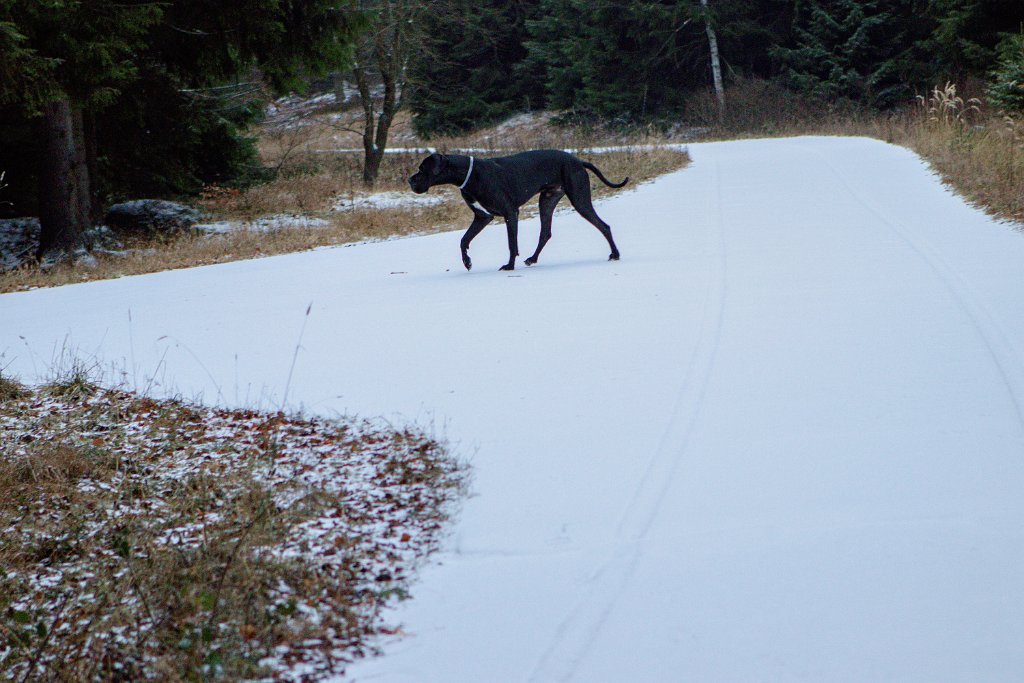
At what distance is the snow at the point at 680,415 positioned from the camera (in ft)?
10.8

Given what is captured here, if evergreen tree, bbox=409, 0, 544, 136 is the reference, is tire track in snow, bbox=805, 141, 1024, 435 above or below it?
below

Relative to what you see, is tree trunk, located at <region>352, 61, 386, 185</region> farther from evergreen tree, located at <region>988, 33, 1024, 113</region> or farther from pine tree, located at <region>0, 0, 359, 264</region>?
evergreen tree, located at <region>988, 33, 1024, 113</region>

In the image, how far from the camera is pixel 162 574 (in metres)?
3.86

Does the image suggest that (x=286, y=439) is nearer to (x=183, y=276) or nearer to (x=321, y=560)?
(x=321, y=560)

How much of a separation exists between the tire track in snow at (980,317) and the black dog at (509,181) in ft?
10.0

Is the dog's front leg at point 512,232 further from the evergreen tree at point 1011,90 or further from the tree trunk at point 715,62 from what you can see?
the tree trunk at point 715,62

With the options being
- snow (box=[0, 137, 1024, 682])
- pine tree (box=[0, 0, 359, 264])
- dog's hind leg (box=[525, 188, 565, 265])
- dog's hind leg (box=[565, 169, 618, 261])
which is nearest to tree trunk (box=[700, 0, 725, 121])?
pine tree (box=[0, 0, 359, 264])

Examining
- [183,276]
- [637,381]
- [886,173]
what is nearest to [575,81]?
[886,173]

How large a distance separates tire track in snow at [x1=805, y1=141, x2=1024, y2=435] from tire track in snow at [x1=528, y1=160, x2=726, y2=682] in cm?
161

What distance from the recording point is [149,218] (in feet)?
57.0

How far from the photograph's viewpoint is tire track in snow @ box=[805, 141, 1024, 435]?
5.62 metres

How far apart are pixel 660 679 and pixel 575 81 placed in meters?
39.4

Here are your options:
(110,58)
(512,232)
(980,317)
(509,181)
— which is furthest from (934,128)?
(110,58)

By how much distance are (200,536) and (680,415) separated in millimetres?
2484
